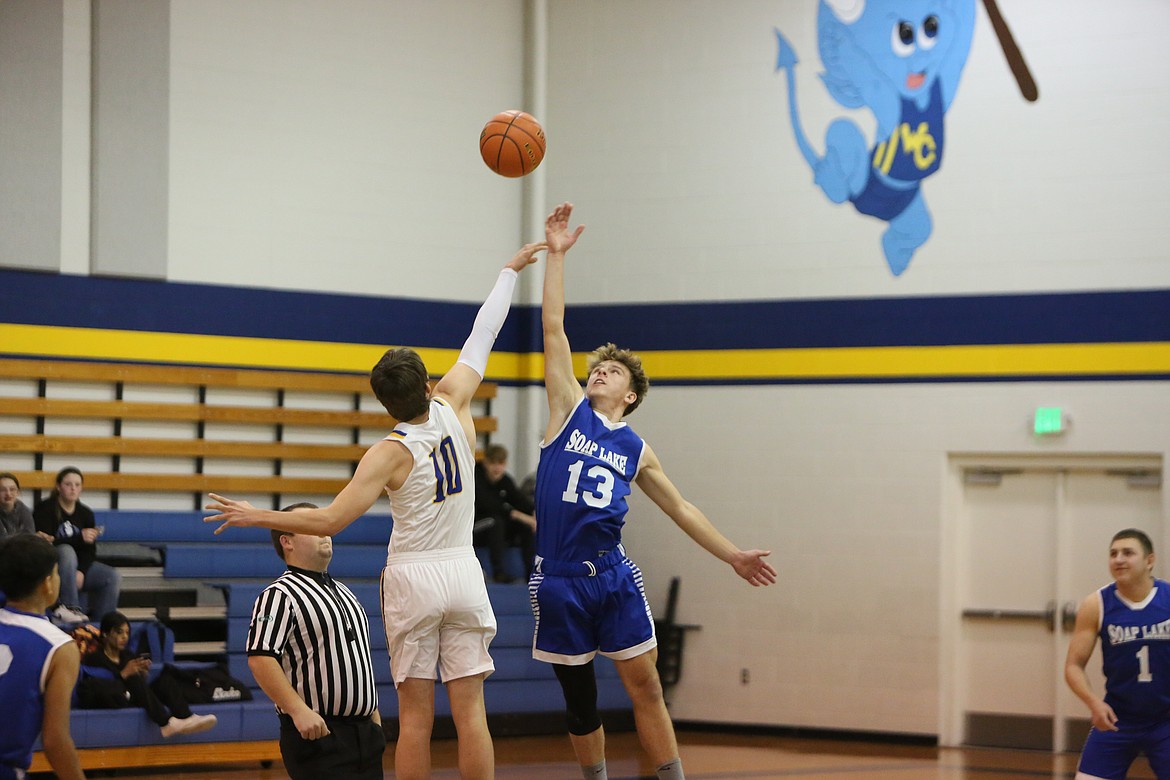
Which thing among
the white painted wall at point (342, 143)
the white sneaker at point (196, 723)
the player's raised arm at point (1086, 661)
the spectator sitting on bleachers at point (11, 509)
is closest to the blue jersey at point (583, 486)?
the player's raised arm at point (1086, 661)

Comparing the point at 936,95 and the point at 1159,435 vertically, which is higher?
the point at 936,95

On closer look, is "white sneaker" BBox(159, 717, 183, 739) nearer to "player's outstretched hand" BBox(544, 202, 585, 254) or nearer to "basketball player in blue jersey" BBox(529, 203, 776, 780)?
"basketball player in blue jersey" BBox(529, 203, 776, 780)

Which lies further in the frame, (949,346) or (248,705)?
(949,346)

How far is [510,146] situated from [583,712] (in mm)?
2709

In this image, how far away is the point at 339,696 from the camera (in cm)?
415

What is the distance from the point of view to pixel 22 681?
11.3ft

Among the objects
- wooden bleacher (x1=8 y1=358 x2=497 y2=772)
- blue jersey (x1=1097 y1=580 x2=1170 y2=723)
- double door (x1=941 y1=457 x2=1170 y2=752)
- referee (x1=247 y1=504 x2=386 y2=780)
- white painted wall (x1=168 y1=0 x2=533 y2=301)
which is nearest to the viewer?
referee (x1=247 y1=504 x2=386 y2=780)

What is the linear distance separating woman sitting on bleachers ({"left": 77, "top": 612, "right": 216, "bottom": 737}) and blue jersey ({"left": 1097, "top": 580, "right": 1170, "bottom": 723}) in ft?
16.6

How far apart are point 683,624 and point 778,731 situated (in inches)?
43.5

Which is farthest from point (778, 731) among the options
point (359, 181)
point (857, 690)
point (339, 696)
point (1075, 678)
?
point (339, 696)

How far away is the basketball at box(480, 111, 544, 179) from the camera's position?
6406 millimetres

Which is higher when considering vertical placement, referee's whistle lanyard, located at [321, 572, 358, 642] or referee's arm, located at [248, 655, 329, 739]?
referee's whistle lanyard, located at [321, 572, 358, 642]

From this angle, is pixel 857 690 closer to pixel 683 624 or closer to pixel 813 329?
pixel 683 624

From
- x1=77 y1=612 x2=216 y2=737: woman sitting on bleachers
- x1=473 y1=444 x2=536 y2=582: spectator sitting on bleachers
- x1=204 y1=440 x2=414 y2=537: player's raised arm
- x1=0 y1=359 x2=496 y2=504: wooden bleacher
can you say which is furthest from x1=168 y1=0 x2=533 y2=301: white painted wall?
x1=204 y1=440 x2=414 y2=537: player's raised arm
